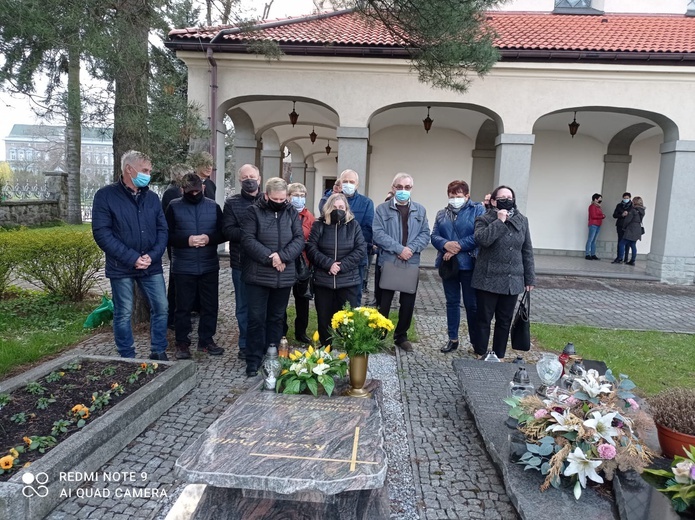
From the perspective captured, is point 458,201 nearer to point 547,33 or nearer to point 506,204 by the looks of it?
point 506,204

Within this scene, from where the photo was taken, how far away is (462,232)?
540cm

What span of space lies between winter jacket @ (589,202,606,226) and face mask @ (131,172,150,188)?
43.9ft

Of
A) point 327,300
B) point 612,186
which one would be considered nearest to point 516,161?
point 612,186

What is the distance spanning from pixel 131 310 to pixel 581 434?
3943 mm

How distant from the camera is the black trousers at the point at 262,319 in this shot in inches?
179

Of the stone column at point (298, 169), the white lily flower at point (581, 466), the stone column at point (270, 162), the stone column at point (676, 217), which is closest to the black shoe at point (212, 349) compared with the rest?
the white lily flower at point (581, 466)

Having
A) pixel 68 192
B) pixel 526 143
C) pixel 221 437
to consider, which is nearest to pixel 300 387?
pixel 221 437

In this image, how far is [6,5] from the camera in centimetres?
341

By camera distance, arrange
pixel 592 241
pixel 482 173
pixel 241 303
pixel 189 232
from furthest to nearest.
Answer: pixel 482 173 < pixel 592 241 < pixel 241 303 < pixel 189 232

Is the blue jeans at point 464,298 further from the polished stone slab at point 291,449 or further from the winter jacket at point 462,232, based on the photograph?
the polished stone slab at point 291,449

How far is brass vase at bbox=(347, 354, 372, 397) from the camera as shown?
371 cm

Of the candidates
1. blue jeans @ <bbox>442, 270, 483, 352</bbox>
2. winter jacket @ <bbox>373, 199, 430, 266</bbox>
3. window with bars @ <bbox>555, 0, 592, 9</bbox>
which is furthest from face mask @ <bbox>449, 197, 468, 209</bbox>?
window with bars @ <bbox>555, 0, 592, 9</bbox>

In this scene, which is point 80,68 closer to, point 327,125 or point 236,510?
point 236,510

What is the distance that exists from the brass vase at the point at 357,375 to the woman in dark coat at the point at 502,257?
1794mm
